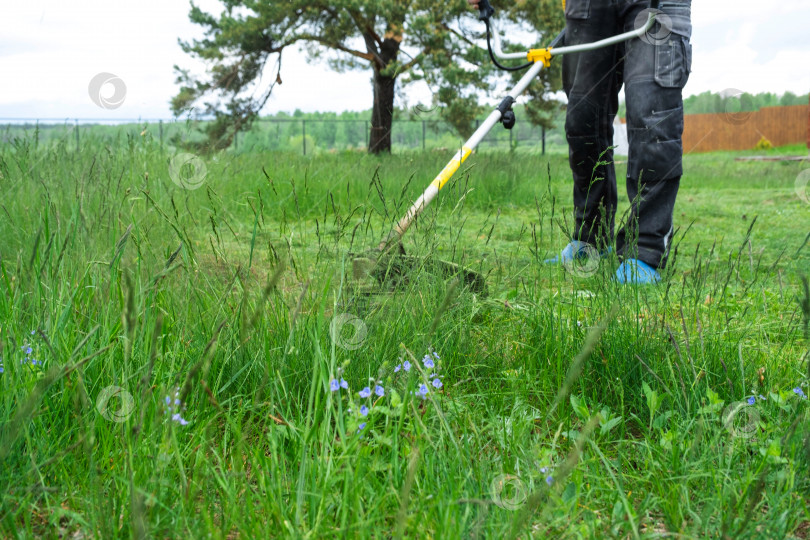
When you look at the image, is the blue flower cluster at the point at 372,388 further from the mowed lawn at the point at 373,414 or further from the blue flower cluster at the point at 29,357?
the blue flower cluster at the point at 29,357

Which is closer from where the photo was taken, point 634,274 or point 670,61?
point 634,274

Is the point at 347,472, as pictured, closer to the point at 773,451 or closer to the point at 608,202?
the point at 773,451

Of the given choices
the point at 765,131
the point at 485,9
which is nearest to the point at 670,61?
the point at 485,9

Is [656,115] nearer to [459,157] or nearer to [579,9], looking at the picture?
[579,9]

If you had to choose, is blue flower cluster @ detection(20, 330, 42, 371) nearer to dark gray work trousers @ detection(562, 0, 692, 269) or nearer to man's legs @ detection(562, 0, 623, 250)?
dark gray work trousers @ detection(562, 0, 692, 269)

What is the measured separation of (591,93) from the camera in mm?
3393

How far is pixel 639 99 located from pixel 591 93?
0.37m

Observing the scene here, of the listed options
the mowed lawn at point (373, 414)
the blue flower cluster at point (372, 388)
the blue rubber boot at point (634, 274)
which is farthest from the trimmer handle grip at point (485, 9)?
the blue flower cluster at point (372, 388)

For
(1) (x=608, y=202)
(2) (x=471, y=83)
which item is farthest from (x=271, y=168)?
(2) (x=471, y=83)

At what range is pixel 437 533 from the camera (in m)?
0.93

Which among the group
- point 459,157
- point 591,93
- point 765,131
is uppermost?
point 765,131

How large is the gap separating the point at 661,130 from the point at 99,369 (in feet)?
8.72

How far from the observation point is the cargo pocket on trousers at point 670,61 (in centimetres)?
299

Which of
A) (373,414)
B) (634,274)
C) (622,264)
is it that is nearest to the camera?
(373,414)
